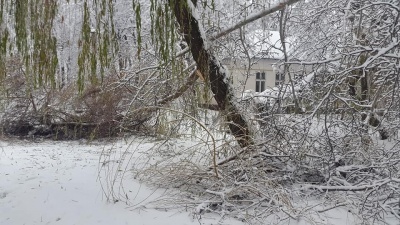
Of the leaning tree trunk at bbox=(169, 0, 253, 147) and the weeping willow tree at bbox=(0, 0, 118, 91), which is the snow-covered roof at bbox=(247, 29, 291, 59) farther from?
the weeping willow tree at bbox=(0, 0, 118, 91)

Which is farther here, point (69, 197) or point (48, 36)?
point (69, 197)

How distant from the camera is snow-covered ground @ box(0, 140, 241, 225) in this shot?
13.4 feet

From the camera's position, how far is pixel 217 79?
582 cm

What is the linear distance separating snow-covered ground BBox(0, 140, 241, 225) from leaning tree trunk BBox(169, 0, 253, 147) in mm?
1382

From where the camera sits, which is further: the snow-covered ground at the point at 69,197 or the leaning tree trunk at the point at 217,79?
the leaning tree trunk at the point at 217,79

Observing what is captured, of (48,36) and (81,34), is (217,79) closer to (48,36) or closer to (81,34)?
(81,34)

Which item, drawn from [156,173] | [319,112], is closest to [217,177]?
[156,173]

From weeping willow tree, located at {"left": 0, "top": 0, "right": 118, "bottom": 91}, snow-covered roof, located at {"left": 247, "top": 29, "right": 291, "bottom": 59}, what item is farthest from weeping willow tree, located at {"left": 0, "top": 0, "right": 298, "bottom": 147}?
snow-covered roof, located at {"left": 247, "top": 29, "right": 291, "bottom": 59}

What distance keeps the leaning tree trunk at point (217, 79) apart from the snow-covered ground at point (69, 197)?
1.38 metres

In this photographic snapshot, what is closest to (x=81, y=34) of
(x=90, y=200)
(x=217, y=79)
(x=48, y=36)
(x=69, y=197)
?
(x=48, y=36)

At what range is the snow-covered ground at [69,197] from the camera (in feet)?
13.4

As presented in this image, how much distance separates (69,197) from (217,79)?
8.63 feet

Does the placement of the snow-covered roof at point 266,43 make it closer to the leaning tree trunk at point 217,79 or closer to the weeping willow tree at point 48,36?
the leaning tree trunk at point 217,79

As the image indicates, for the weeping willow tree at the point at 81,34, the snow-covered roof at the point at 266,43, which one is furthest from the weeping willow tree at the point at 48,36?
the snow-covered roof at the point at 266,43
